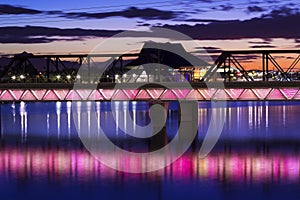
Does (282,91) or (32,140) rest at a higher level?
(282,91)

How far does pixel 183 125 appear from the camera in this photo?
81.1 m

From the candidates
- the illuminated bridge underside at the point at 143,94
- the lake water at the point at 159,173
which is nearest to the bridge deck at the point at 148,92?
the illuminated bridge underside at the point at 143,94

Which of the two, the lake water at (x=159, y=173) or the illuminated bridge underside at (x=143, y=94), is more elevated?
the illuminated bridge underside at (x=143, y=94)

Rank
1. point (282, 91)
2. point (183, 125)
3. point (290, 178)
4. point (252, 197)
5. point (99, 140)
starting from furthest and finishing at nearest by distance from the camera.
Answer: point (183, 125) → point (99, 140) → point (282, 91) → point (290, 178) → point (252, 197)

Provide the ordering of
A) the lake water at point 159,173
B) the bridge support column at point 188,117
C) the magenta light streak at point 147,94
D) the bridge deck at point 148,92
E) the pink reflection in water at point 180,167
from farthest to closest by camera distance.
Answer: the bridge support column at point 188,117
the magenta light streak at point 147,94
the bridge deck at point 148,92
the pink reflection in water at point 180,167
the lake water at point 159,173

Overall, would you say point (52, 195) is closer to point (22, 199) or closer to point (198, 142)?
point (22, 199)

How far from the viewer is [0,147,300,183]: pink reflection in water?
44.4 m

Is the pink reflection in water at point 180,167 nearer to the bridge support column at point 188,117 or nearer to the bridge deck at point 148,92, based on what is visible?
the bridge deck at point 148,92

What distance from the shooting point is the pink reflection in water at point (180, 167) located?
146 feet

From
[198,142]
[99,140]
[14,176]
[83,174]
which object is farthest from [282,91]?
[14,176]

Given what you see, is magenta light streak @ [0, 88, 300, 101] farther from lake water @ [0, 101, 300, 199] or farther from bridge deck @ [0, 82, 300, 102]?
lake water @ [0, 101, 300, 199]

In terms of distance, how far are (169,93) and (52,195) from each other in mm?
33984

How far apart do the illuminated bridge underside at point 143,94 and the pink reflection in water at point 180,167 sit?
10.5 m

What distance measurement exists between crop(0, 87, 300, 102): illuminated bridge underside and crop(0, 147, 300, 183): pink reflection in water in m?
10.5
